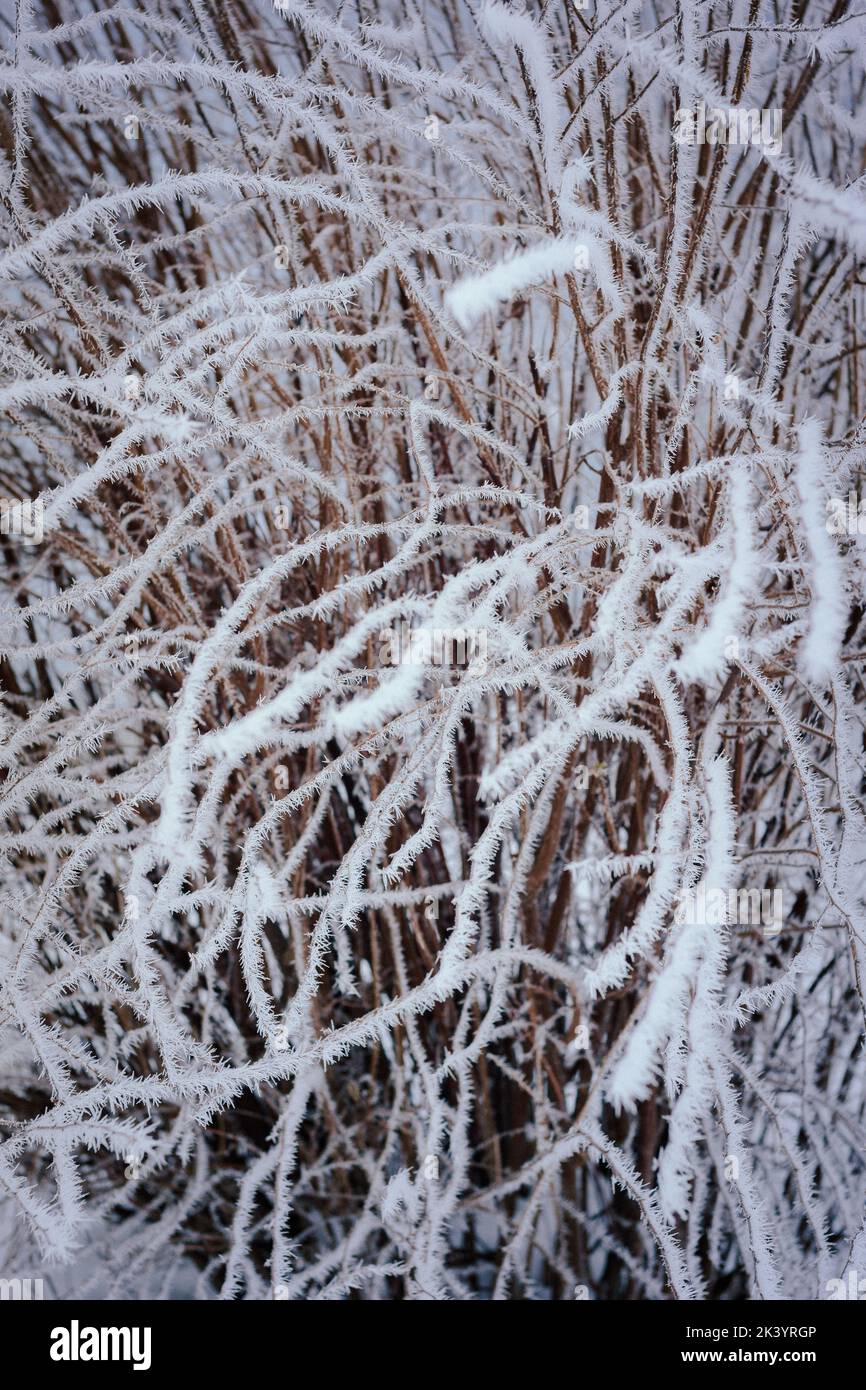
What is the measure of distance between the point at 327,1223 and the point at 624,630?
1.88 ft

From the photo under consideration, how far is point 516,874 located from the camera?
0.53m

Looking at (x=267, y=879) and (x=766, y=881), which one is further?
(x=766, y=881)

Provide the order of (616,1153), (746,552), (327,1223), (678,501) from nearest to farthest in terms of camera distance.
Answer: (746,552), (616,1153), (678,501), (327,1223)

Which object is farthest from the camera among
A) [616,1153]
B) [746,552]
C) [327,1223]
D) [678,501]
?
[327,1223]

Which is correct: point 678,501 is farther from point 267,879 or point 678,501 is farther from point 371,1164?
point 371,1164

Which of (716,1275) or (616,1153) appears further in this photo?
(716,1275)

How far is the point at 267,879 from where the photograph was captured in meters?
0.44

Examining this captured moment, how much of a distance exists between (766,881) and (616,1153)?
0.80ft

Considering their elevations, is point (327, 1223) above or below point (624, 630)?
below

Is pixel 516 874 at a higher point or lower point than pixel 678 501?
lower
